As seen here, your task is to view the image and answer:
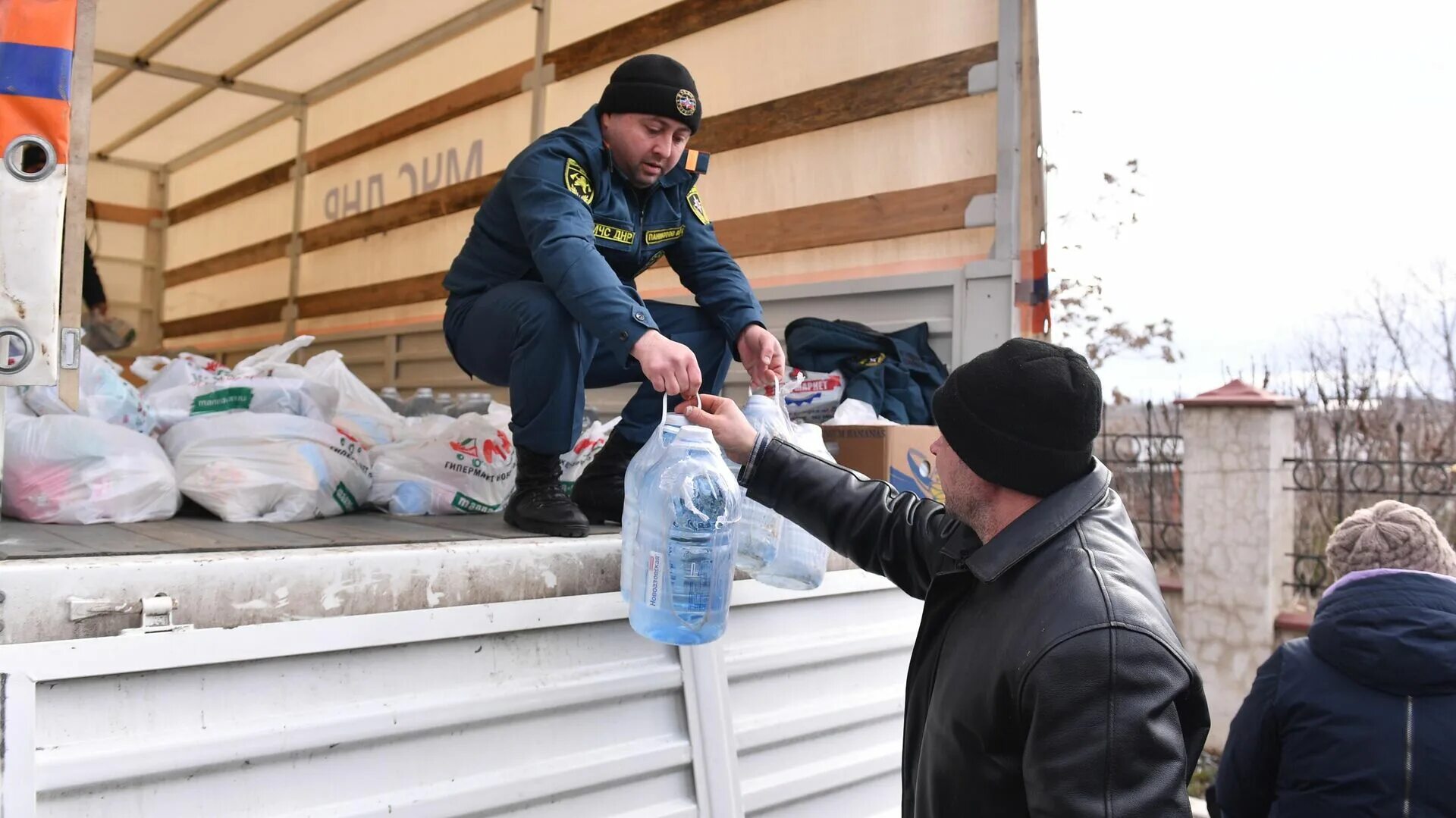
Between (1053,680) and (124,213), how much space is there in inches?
404

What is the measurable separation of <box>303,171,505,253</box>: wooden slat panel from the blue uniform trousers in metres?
2.74

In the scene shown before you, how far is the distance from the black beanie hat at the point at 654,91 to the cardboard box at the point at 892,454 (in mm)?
1063

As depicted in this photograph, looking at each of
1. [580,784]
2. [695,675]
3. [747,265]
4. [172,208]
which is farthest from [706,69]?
[172,208]

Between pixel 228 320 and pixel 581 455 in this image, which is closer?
pixel 581 455

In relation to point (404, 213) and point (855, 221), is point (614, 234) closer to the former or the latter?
point (855, 221)

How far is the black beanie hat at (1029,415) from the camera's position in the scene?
4.72 ft

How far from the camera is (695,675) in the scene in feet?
7.05

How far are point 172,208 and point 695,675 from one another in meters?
9.13

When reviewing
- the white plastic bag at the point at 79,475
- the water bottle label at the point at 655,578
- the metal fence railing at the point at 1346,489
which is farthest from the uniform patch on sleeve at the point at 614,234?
the metal fence railing at the point at 1346,489

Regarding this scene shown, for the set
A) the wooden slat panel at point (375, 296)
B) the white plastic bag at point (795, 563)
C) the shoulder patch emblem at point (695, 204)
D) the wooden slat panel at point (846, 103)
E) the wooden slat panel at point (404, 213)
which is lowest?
the white plastic bag at point (795, 563)

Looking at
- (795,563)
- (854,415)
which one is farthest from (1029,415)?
(854,415)

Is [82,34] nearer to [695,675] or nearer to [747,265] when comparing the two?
[695,675]

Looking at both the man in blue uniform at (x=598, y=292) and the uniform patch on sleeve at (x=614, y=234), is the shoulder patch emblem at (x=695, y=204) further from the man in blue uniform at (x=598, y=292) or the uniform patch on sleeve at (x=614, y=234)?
the uniform patch on sleeve at (x=614, y=234)

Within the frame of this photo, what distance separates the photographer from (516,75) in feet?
17.6
